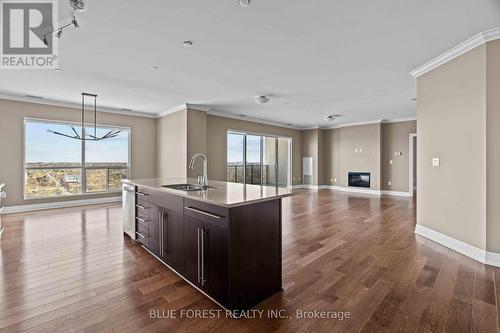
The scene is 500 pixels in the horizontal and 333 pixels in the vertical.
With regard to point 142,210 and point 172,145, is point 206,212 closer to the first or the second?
point 142,210

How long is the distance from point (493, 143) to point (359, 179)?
6.44 m

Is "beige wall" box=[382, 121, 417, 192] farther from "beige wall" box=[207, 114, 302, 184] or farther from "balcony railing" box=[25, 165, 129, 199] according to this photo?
"balcony railing" box=[25, 165, 129, 199]

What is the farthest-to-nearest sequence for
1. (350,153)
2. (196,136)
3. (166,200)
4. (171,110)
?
(350,153) → (171,110) → (196,136) → (166,200)

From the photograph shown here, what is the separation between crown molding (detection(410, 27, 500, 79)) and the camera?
8.87 feet

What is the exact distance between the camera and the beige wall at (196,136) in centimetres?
614

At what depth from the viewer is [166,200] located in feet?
8.64

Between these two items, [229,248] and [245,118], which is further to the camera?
[245,118]

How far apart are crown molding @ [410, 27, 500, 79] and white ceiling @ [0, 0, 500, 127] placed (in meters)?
0.11

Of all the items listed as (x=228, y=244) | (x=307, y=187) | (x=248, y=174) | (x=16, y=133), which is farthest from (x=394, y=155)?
(x=16, y=133)

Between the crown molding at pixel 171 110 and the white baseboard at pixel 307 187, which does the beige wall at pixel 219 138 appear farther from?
the white baseboard at pixel 307 187

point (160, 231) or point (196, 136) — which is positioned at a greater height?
point (196, 136)

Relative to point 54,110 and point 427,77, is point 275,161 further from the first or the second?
point 54,110

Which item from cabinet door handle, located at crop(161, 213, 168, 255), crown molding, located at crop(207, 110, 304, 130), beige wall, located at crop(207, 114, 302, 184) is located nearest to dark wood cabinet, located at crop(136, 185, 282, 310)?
cabinet door handle, located at crop(161, 213, 168, 255)

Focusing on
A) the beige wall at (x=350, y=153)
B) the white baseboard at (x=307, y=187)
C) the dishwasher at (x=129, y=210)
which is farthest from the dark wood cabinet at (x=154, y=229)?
the beige wall at (x=350, y=153)
